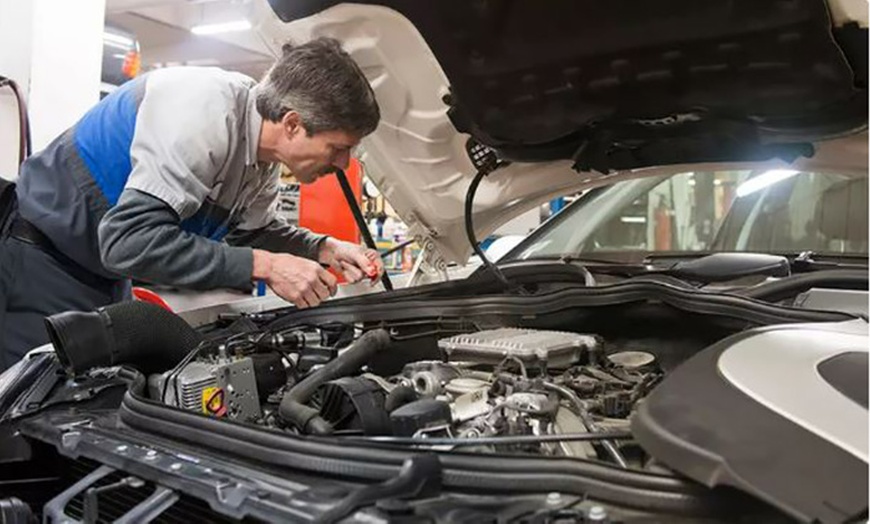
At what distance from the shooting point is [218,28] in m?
8.61

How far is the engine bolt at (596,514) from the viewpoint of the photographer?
0.77 m

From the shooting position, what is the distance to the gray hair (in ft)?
5.75

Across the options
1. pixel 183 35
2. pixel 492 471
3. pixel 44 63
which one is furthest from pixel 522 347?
pixel 183 35

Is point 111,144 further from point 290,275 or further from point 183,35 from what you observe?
point 183,35

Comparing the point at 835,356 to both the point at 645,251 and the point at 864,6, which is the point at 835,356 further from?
the point at 645,251

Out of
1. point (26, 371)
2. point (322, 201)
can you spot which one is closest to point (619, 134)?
point (26, 371)

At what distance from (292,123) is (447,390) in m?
0.81

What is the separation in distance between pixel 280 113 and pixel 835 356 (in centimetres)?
126

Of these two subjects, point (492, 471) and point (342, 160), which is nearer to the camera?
point (492, 471)

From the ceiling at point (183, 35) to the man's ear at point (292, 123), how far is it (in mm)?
5475

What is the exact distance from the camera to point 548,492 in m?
0.84

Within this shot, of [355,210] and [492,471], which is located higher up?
[492,471]

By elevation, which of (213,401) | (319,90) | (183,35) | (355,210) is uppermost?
(319,90)

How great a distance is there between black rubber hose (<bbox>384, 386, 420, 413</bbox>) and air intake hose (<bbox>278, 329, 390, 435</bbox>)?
0.09m
